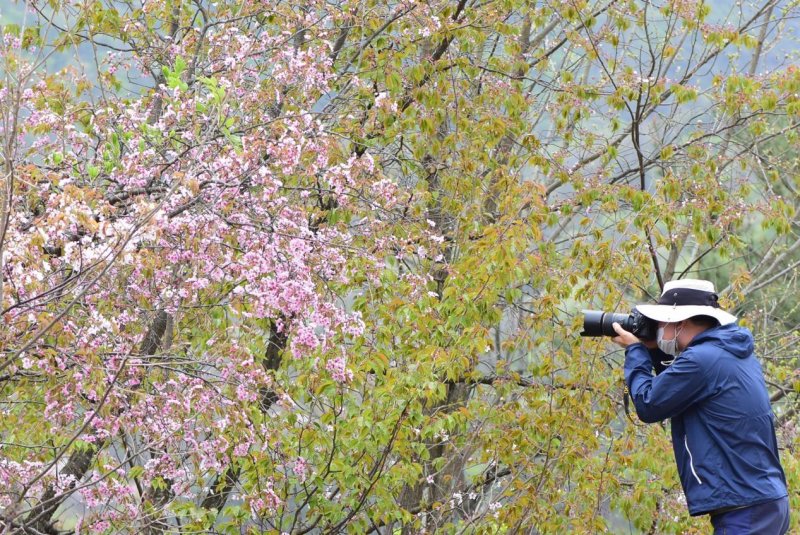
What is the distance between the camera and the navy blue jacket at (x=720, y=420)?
323 cm

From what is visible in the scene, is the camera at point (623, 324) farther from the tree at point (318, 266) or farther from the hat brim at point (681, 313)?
the tree at point (318, 266)

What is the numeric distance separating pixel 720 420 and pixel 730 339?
31 centimetres

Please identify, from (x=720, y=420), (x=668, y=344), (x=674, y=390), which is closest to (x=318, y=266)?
(x=668, y=344)

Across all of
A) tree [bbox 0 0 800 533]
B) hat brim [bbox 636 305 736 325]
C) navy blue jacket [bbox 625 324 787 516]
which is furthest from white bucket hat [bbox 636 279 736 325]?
tree [bbox 0 0 800 533]

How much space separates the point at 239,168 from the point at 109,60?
7.53ft

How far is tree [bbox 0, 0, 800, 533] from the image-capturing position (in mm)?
4203

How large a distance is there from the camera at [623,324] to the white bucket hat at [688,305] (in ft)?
0.44

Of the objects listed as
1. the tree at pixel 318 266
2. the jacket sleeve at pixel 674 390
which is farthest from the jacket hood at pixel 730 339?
the tree at pixel 318 266

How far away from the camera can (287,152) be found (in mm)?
4840

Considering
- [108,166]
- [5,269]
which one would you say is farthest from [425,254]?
[5,269]

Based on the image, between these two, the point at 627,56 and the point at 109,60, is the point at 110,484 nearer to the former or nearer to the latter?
the point at 109,60

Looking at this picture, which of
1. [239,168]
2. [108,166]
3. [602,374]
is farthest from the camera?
[602,374]

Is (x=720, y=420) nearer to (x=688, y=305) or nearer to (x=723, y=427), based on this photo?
(x=723, y=427)

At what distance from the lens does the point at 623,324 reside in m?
3.77
